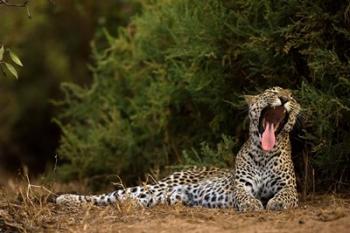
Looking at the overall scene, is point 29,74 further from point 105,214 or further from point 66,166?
point 105,214

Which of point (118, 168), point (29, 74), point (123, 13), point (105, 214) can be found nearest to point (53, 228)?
point (105, 214)

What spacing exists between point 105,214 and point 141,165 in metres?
5.60

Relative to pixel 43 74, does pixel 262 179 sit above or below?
below

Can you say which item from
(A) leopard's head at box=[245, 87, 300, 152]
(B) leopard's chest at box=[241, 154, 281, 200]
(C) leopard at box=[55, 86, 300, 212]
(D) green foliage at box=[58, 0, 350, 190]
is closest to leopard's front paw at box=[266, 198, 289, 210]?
(C) leopard at box=[55, 86, 300, 212]

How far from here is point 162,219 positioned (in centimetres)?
916

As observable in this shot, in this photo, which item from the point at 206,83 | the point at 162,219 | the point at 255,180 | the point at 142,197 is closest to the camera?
the point at 162,219

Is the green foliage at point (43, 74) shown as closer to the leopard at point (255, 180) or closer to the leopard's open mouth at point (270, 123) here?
the leopard at point (255, 180)

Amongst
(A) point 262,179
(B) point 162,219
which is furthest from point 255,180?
(B) point 162,219

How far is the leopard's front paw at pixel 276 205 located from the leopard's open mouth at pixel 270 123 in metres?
0.61

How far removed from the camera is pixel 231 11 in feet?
41.5

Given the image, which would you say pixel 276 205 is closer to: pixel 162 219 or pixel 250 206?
pixel 250 206

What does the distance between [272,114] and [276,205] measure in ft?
3.29

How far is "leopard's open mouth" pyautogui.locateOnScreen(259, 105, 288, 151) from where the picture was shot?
33.7 ft

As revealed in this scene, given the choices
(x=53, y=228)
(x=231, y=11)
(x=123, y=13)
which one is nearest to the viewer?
(x=53, y=228)
